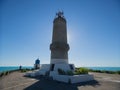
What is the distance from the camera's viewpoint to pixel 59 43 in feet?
64.4

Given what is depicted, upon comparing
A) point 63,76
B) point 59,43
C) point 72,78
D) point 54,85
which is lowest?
point 54,85

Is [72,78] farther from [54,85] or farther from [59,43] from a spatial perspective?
[59,43]

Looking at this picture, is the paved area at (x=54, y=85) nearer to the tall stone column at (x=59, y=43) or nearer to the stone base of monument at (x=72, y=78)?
the stone base of monument at (x=72, y=78)

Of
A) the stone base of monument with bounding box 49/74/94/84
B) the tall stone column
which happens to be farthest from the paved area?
the tall stone column

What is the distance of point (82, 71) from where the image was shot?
→ 16.7m

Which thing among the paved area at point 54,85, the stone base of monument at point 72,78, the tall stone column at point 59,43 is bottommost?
the paved area at point 54,85

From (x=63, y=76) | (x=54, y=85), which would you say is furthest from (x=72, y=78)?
(x=54, y=85)

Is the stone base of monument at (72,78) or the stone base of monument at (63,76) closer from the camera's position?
the stone base of monument at (72,78)

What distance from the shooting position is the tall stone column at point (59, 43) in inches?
768

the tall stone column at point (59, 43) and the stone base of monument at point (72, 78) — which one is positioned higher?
the tall stone column at point (59, 43)

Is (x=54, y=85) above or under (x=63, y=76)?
under

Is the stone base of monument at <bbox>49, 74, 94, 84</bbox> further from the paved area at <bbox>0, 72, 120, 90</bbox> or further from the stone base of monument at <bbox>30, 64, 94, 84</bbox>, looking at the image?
the paved area at <bbox>0, 72, 120, 90</bbox>

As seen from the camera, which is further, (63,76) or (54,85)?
(63,76)

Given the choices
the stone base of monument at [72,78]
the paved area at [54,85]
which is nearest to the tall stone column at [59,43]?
the stone base of monument at [72,78]
